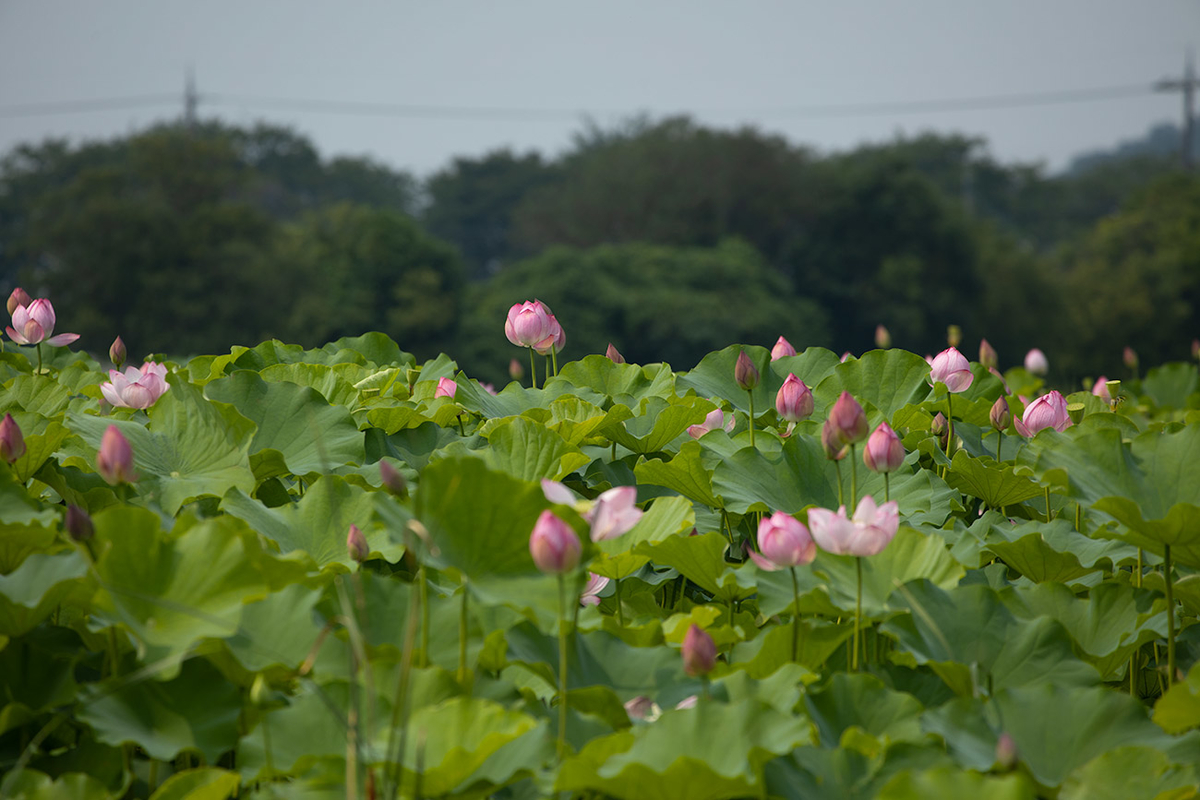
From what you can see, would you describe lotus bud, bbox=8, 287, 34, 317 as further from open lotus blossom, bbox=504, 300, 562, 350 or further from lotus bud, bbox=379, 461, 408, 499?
lotus bud, bbox=379, 461, 408, 499

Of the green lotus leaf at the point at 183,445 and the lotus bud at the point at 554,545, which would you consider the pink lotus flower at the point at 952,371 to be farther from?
the green lotus leaf at the point at 183,445

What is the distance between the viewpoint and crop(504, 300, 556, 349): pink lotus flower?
1.65 m

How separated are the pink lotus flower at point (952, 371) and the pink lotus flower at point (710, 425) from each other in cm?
32

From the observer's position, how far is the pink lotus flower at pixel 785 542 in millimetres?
938

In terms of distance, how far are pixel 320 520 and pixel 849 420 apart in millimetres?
614

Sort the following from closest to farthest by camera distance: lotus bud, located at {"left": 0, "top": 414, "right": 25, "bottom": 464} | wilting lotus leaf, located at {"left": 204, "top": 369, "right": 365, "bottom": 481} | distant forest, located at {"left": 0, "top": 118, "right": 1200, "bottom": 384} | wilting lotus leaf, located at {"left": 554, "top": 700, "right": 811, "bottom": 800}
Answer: wilting lotus leaf, located at {"left": 554, "top": 700, "right": 811, "bottom": 800} → lotus bud, located at {"left": 0, "top": 414, "right": 25, "bottom": 464} → wilting lotus leaf, located at {"left": 204, "top": 369, "right": 365, "bottom": 481} → distant forest, located at {"left": 0, "top": 118, "right": 1200, "bottom": 384}

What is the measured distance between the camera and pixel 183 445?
1.23 m

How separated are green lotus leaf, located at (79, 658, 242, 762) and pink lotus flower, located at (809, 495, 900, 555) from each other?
0.57 metres

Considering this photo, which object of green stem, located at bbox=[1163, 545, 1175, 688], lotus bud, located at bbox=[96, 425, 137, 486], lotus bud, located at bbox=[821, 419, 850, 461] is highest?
lotus bud, located at bbox=[96, 425, 137, 486]

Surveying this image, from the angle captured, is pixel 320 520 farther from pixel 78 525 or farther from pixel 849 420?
pixel 849 420

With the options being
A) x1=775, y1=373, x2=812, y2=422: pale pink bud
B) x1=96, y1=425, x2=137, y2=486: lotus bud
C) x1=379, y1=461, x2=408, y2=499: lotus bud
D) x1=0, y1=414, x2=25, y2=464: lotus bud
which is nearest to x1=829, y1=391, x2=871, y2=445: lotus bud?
x1=775, y1=373, x2=812, y2=422: pale pink bud

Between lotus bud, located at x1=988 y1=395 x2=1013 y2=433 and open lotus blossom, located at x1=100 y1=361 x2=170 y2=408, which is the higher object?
open lotus blossom, located at x1=100 y1=361 x2=170 y2=408

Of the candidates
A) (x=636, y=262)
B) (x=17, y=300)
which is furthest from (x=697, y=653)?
(x=636, y=262)

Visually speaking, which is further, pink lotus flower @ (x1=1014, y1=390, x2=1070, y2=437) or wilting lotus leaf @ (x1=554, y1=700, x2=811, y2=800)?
pink lotus flower @ (x1=1014, y1=390, x2=1070, y2=437)
